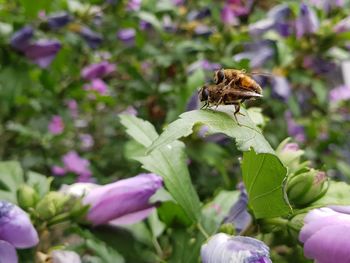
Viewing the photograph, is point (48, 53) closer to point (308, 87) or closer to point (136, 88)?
point (136, 88)

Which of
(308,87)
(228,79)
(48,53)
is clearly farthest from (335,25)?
(228,79)

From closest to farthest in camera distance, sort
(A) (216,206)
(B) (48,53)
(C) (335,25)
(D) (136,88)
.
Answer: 1. (A) (216,206)
2. (B) (48,53)
3. (C) (335,25)
4. (D) (136,88)

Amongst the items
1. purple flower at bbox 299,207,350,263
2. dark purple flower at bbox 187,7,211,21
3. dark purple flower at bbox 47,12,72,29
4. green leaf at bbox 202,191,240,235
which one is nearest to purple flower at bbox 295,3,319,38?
dark purple flower at bbox 187,7,211,21

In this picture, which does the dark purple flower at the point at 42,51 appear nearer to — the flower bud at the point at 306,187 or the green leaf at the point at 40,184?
the green leaf at the point at 40,184

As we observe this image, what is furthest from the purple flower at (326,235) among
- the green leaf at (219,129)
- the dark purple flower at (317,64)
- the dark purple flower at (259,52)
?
the dark purple flower at (317,64)

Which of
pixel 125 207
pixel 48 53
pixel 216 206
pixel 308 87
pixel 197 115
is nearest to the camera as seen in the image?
pixel 197 115

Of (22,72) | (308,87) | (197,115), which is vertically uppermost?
(197,115)
